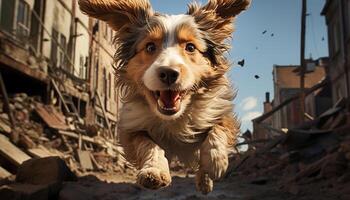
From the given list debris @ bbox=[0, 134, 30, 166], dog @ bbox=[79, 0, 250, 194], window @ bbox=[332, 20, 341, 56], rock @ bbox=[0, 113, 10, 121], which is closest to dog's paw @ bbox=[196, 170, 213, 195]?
dog @ bbox=[79, 0, 250, 194]

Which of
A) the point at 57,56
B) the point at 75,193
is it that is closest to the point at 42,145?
the point at 75,193

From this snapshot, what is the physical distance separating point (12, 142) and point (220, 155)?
968 cm

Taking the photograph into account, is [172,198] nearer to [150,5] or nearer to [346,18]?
[150,5]

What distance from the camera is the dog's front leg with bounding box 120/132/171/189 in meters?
3.53

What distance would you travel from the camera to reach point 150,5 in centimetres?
483

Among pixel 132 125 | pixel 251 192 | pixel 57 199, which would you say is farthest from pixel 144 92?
pixel 251 192

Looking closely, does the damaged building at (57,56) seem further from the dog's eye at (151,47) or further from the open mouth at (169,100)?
the open mouth at (169,100)

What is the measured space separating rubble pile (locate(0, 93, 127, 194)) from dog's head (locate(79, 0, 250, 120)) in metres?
4.80

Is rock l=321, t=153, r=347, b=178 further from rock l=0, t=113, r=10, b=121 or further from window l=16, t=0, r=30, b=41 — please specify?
window l=16, t=0, r=30, b=41

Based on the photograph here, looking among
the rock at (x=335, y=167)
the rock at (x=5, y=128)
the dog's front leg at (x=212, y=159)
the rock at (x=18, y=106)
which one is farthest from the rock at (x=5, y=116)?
the dog's front leg at (x=212, y=159)

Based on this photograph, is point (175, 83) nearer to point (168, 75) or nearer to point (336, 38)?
point (168, 75)

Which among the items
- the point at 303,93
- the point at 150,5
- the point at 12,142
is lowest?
the point at 12,142

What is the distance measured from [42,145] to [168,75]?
37.1ft

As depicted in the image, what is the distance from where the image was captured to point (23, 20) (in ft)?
55.9
